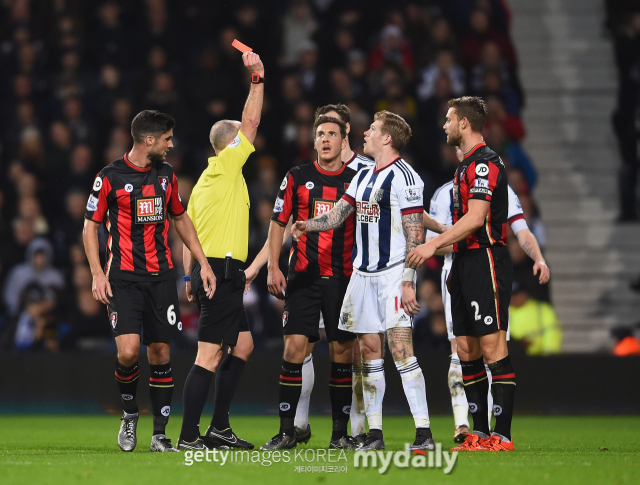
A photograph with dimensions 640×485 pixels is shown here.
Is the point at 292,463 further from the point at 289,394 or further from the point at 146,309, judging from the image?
the point at 146,309

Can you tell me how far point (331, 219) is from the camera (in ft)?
21.7

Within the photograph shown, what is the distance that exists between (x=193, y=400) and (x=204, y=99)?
7.79m

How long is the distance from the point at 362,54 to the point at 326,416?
6.10 meters

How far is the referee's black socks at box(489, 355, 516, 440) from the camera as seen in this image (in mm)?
6262

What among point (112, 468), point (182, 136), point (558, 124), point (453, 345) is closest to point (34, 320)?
point (182, 136)

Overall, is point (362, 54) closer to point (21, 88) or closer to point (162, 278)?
point (21, 88)

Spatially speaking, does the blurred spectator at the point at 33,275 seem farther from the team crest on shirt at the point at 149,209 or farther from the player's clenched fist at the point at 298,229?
the player's clenched fist at the point at 298,229

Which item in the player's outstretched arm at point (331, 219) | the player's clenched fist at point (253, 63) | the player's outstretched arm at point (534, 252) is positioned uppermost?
the player's clenched fist at point (253, 63)

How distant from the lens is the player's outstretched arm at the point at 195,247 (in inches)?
253

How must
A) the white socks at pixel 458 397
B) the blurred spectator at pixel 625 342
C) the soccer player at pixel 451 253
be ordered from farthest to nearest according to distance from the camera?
the blurred spectator at pixel 625 342
the white socks at pixel 458 397
the soccer player at pixel 451 253

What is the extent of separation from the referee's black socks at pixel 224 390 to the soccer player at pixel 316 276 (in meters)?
0.36

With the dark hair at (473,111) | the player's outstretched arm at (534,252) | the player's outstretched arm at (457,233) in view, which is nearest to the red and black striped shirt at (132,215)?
the player's outstretched arm at (457,233)

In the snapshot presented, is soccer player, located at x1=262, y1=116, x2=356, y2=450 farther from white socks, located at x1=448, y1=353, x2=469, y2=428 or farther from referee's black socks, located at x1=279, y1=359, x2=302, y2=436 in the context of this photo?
white socks, located at x1=448, y1=353, x2=469, y2=428

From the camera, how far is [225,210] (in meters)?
6.71
